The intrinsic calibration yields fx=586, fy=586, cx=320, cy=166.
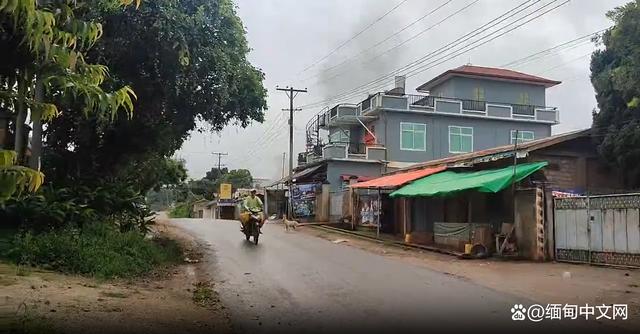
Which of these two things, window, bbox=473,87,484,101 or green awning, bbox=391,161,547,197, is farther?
window, bbox=473,87,484,101

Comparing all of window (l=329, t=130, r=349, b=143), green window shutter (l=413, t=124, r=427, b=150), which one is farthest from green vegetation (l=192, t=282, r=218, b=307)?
window (l=329, t=130, r=349, b=143)

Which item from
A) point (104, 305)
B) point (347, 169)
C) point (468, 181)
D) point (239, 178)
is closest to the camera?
point (104, 305)

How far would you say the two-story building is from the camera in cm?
3459

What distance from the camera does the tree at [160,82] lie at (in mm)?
12680

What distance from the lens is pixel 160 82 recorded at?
13750 mm

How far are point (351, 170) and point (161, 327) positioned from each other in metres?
28.9

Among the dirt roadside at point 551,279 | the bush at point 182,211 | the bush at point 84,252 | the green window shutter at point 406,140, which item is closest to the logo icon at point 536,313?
the dirt roadside at point 551,279

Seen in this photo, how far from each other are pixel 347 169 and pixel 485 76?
10836 mm

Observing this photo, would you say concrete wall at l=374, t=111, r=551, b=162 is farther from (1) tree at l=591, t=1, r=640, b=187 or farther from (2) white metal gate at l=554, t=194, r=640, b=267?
(2) white metal gate at l=554, t=194, r=640, b=267

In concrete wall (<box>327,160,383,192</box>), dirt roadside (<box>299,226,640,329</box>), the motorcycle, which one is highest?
concrete wall (<box>327,160,383,192</box>)

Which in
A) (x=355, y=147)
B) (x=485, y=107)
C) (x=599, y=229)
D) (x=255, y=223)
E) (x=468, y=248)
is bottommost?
(x=468, y=248)

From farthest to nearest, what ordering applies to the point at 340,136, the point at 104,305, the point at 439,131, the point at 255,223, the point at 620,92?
the point at 340,136, the point at 439,131, the point at 255,223, the point at 620,92, the point at 104,305

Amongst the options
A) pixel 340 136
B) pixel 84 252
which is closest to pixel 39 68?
pixel 84 252

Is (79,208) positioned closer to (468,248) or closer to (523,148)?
(468,248)
